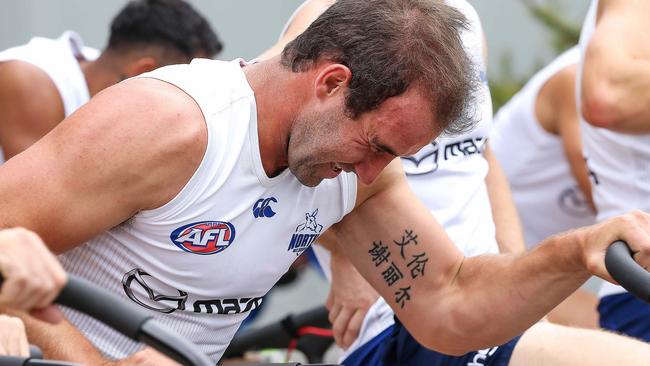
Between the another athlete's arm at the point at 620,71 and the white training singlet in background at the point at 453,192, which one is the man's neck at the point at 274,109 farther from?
the another athlete's arm at the point at 620,71

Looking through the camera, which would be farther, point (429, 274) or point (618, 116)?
point (618, 116)

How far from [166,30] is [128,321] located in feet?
10.9

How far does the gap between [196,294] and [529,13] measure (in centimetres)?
601

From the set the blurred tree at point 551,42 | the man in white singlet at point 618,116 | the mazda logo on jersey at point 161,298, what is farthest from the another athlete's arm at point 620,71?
the blurred tree at point 551,42

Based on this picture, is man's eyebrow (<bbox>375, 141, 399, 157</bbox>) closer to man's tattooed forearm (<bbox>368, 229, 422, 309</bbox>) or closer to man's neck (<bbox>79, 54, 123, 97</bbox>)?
man's tattooed forearm (<bbox>368, 229, 422, 309</bbox>)

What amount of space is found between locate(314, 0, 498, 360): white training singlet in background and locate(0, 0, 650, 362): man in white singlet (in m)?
0.58

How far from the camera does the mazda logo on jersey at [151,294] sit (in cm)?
276

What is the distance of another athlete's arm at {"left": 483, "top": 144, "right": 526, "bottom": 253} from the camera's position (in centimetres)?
385

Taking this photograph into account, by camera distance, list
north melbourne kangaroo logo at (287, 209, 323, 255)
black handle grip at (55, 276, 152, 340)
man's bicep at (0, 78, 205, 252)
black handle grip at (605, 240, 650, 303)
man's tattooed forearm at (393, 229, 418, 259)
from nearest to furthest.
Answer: black handle grip at (55, 276, 152, 340), black handle grip at (605, 240, 650, 303), man's bicep at (0, 78, 205, 252), north melbourne kangaroo logo at (287, 209, 323, 255), man's tattooed forearm at (393, 229, 418, 259)

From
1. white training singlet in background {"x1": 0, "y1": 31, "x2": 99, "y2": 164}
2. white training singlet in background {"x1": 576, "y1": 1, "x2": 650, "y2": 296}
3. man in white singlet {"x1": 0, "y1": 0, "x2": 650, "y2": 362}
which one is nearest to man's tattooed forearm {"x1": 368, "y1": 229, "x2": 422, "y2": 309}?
man in white singlet {"x1": 0, "y1": 0, "x2": 650, "y2": 362}

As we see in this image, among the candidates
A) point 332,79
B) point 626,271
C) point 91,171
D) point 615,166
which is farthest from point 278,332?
point 626,271

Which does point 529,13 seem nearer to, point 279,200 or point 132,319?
point 279,200

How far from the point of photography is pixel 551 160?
471cm

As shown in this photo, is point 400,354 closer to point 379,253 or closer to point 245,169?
point 379,253
